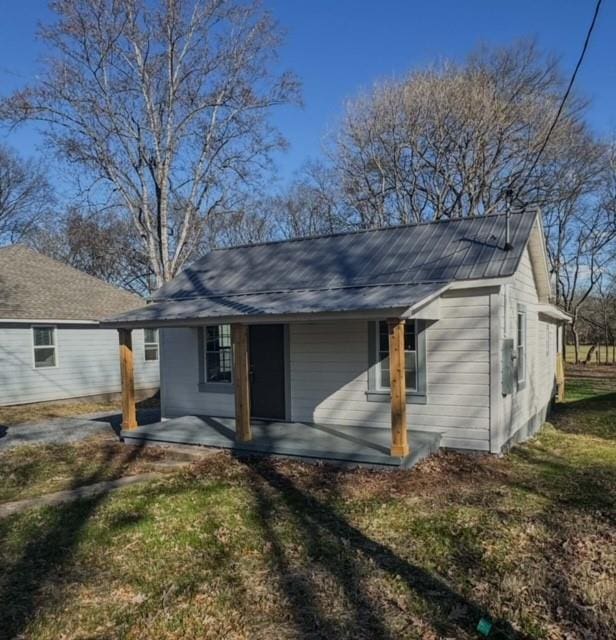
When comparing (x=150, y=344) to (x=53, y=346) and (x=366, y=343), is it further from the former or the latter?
(x=366, y=343)

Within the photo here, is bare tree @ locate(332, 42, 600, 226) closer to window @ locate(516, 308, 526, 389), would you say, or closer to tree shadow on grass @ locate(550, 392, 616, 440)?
tree shadow on grass @ locate(550, 392, 616, 440)

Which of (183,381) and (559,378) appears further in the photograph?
(559,378)

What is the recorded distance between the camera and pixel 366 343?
873 cm

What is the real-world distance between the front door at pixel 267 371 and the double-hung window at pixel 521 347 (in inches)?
164

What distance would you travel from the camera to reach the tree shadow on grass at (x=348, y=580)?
11.3ft

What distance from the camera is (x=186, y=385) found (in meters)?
10.5

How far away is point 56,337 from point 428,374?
12.0 metres

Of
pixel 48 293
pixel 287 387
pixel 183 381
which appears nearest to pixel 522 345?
pixel 287 387

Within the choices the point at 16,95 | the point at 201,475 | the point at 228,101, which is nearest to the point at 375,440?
the point at 201,475

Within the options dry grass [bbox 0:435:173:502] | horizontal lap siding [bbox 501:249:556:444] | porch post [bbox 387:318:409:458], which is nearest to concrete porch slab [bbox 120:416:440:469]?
porch post [bbox 387:318:409:458]

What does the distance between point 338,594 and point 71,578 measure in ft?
7.04

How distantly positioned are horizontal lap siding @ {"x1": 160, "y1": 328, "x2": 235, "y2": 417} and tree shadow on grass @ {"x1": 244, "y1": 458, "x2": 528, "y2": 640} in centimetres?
436

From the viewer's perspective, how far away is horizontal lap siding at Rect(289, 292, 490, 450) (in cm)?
786

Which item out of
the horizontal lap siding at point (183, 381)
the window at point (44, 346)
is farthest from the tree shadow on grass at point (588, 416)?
the window at point (44, 346)
